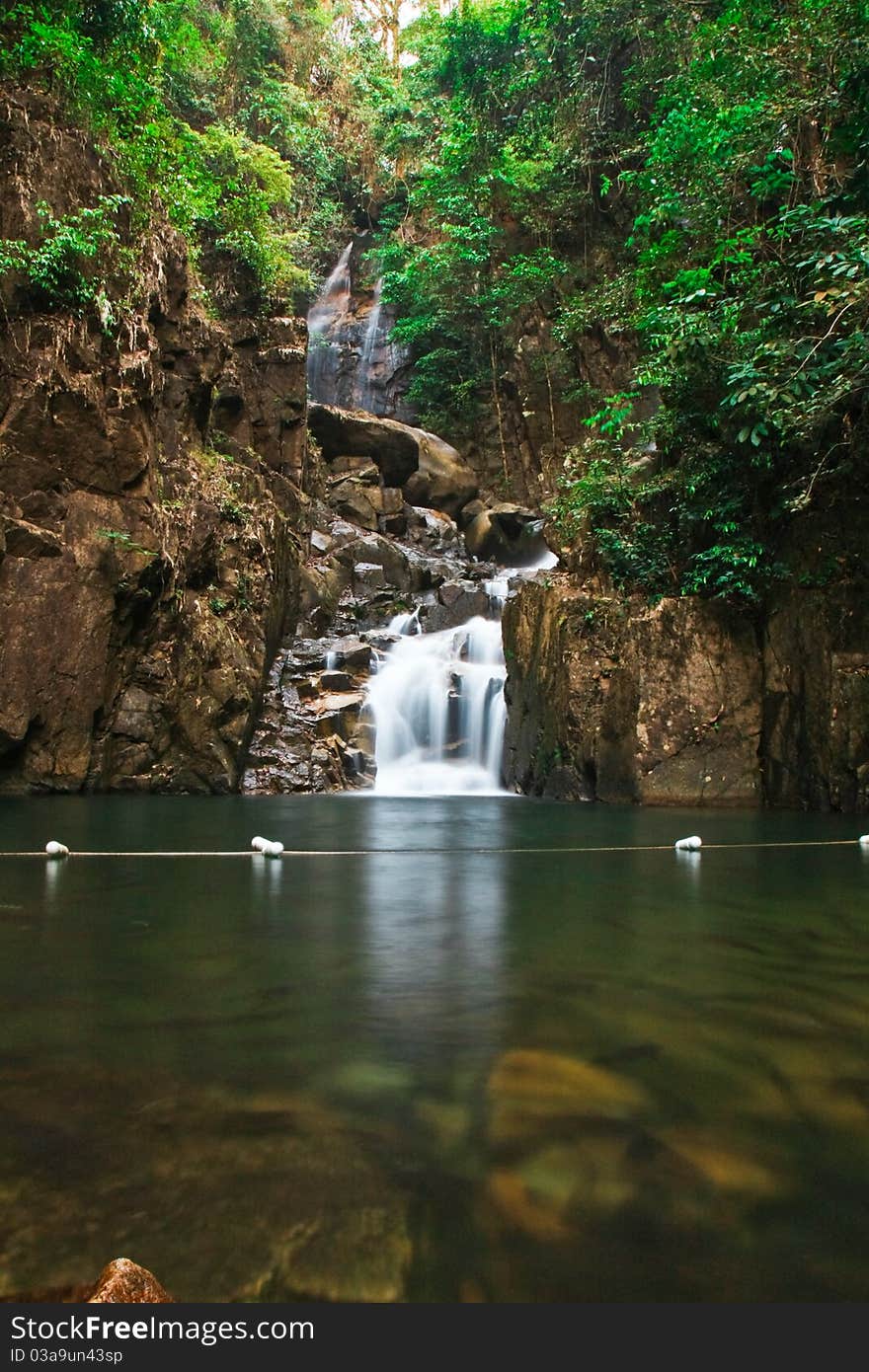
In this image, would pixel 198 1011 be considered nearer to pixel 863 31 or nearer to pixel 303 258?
pixel 863 31

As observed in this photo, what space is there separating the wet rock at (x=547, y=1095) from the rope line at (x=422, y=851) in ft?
12.5

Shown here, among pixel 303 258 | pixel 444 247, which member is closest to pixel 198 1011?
pixel 444 247

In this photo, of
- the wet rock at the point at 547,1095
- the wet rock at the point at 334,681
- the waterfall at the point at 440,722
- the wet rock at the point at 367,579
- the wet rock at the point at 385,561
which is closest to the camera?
the wet rock at the point at 547,1095

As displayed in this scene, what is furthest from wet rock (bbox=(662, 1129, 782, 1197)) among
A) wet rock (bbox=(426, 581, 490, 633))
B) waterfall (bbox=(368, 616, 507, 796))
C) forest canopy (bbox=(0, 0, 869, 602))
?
wet rock (bbox=(426, 581, 490, 633))

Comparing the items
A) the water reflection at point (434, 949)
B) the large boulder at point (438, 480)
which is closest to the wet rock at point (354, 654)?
the large boulder at point (438, 480)

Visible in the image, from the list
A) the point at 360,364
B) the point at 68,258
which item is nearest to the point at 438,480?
the point at 360,364

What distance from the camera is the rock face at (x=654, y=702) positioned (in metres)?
10.4

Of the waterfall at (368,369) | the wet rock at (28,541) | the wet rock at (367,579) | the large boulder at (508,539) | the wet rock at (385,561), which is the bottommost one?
the wet rock at (28,541)

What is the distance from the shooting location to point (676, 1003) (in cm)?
255

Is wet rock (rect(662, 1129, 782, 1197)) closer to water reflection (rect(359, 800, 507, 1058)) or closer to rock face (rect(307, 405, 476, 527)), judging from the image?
water reflection (rect(359, 800, 507, 1058))

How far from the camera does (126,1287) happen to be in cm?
110

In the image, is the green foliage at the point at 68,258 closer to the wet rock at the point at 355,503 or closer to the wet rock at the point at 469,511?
the wet rock at the point at 355,503

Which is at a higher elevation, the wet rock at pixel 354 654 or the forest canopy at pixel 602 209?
the forest canopy at pixel 602 209

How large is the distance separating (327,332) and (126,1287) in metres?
31.0
